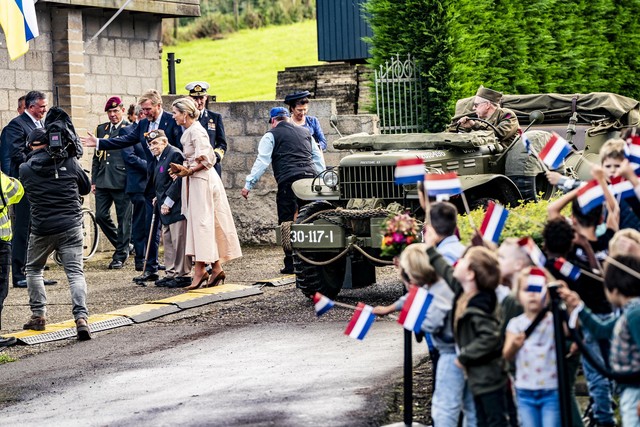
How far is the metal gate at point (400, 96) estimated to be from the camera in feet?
60.6

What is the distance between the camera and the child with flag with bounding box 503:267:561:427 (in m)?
6.50

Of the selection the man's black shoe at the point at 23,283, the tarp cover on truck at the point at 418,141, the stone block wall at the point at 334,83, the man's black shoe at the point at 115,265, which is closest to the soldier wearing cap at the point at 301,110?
the tarp cover on truck at the point at 418,141

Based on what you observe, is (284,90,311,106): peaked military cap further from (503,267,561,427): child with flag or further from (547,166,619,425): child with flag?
(503,267,561,427): child with flag

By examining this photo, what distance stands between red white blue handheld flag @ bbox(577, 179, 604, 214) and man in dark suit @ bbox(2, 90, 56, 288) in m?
8.48

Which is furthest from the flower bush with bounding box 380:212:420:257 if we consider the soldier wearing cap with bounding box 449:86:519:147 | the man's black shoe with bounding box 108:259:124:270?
the man's black shoe with bounding box 108:259:124:270

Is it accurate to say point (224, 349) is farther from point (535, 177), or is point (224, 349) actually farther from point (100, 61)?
point (100, 61)

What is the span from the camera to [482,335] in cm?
655

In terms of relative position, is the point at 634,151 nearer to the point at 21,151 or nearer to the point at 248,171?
the point at 21,151

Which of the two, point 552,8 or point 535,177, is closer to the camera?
point 535,177

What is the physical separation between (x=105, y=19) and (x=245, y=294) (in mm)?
6662

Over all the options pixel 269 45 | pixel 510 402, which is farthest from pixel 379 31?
pixel 269 45

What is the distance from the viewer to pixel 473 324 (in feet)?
21.6

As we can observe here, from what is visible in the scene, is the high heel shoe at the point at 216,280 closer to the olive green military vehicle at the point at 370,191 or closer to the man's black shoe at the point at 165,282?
the man's black shoe at the point at 165,282

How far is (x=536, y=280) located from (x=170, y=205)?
27.8ft
